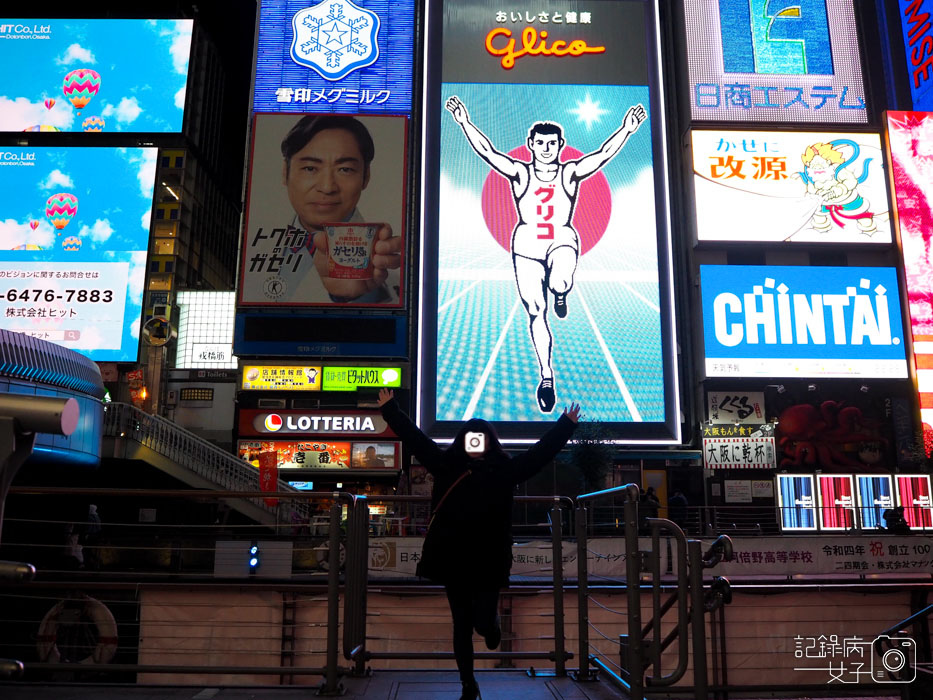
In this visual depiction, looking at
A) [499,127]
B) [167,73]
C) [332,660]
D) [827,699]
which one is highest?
[167,73]

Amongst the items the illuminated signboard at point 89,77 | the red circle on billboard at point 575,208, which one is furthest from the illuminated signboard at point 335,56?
the illuminated signboard at point 89,77

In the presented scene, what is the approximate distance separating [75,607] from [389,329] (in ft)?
45.0

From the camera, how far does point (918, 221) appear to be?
73.3ft

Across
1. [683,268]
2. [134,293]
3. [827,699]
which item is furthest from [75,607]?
[683,268]

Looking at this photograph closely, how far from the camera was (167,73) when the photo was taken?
2645cm

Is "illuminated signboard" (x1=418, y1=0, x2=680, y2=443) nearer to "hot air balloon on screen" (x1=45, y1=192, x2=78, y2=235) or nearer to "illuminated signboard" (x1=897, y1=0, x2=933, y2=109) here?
"illuminated signboard" (x1=897, y1=0, x2=933, y2=109)

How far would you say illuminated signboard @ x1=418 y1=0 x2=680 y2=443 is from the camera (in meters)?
20.9

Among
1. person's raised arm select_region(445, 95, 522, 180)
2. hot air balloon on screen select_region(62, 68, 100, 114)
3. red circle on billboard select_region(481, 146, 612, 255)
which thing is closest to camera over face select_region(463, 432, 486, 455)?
red circle on billboard select_region(481, 146, 612, 255)

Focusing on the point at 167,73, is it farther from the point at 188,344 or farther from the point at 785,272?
the point at 785,272

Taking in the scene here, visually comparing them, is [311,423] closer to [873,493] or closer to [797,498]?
[797,498]

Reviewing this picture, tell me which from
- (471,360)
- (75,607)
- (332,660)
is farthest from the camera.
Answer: (471,360)

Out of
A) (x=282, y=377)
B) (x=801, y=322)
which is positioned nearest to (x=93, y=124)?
(x=282, y=377)

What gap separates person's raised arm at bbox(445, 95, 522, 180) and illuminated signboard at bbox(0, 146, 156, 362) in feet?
33.8

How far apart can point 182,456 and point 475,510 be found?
14.8 m
